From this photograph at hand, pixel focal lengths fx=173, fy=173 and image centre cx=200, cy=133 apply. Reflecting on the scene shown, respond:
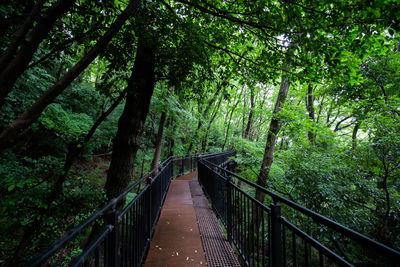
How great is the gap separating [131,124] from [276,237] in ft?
10.7

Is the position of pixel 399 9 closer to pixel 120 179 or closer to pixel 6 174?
pixel 120 179

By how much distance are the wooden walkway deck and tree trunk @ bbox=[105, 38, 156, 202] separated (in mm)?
1306

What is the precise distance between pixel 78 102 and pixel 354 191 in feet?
42.8

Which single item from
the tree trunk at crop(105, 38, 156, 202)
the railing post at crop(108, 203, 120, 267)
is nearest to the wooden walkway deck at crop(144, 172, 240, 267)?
the railing post at crop(108, 203, 120, 267)

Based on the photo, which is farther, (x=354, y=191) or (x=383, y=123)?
(x=354, y=191)

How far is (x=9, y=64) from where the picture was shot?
4.21 ft

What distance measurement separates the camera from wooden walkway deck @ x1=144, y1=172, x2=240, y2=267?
260 centimetres

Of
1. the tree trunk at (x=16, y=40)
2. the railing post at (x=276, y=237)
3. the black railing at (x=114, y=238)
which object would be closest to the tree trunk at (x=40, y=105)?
the tree trunk at (x=16, y=40)

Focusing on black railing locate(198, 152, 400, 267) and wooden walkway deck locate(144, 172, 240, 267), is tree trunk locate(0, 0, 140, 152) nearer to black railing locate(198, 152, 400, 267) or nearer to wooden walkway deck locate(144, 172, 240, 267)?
black railing locate(198, 152, 400, 267)

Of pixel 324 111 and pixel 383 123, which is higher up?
pixel 324 111

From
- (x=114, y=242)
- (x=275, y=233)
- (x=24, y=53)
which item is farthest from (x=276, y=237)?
(x=24, y=53)

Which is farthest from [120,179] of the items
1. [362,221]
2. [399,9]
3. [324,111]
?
[324,111]

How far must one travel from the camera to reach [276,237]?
1.77 metres

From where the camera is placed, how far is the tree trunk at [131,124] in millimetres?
3615
